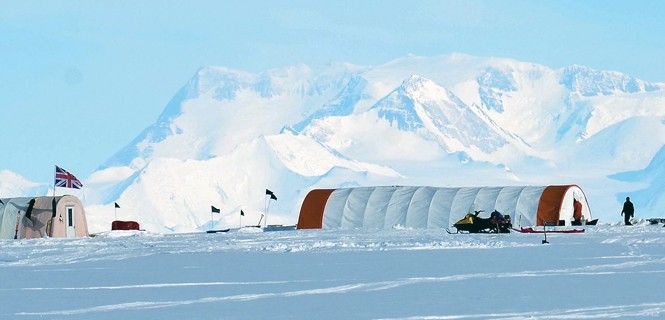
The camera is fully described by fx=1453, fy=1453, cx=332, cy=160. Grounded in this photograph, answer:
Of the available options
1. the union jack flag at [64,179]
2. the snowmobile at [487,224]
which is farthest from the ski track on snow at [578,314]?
the union jack flag at [64,179]

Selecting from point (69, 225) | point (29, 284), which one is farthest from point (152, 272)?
point (69, 225)

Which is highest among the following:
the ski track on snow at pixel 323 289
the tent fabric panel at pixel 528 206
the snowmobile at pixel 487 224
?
the tent fabric panel at pixel 528 206

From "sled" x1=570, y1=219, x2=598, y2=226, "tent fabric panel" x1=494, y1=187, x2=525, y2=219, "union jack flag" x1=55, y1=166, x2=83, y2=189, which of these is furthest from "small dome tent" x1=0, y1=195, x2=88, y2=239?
"sled" x1=570, y1=219, x2=598, y2=226

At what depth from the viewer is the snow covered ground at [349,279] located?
23609mm

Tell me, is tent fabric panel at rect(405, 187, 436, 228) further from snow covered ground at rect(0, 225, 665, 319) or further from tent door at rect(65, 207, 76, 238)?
snow covered ground at rect(0, 225, 665, 319)

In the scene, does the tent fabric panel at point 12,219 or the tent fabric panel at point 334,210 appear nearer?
the tent fabric panel at point 12,219

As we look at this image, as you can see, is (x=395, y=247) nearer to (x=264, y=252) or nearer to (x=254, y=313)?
(x=264, y=252)

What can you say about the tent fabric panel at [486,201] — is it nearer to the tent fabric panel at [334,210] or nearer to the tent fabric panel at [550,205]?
the tent fabric panel at [550,205]

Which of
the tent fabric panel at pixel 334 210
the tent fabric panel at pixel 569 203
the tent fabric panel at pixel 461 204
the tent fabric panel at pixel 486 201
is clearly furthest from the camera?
the tent fabric panel at pixel 334 210

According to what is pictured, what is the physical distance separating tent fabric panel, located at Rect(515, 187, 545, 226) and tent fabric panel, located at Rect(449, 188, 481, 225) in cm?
208

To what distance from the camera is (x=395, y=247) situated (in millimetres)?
42312

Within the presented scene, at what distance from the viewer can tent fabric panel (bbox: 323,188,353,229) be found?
64.2 metres

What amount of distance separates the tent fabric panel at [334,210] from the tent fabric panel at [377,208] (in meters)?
1.16

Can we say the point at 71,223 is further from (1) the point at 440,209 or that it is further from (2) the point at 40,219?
(1) the point at 440,209
